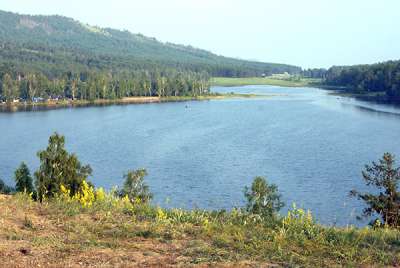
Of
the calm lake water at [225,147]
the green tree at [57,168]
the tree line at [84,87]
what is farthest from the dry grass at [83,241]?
the tree line at [84,87]

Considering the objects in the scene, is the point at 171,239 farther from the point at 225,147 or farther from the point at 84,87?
the point at 84,87

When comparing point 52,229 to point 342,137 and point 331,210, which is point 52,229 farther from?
point 342,137

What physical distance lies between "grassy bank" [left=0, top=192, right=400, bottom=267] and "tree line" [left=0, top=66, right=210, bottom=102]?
131953 mm

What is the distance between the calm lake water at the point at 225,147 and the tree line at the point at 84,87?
2548 cm

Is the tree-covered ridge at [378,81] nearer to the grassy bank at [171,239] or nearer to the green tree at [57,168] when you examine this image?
the green tree at [57,168]

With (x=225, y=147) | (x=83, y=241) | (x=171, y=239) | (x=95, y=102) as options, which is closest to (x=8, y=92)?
(x=95, y=102)

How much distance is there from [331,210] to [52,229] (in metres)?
33.5

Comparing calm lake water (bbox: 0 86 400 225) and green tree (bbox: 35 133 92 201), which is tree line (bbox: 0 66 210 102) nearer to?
calm lake water (bbox: 0 86 400 225)

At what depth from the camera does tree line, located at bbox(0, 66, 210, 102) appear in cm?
14100

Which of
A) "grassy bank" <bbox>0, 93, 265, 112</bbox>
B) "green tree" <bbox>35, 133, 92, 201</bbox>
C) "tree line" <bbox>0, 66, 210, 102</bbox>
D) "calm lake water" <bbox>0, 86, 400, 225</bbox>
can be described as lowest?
"calm lake water" <bbox>0, 86, 400, 225</bbox>

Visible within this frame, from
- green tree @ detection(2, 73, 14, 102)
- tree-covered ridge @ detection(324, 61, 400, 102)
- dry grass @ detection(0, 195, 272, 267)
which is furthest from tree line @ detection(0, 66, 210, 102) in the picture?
dry grass @ detection(0, 195, 272, 267)

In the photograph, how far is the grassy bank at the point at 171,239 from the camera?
820cm

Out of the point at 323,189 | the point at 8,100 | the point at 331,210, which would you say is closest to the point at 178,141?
the point at 323,189

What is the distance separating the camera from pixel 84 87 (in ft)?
483
